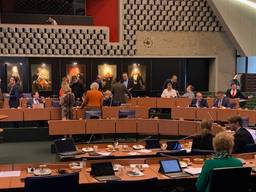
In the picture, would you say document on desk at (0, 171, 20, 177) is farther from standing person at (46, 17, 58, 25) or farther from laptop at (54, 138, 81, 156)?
standing person at (46, 17, 58, 25)

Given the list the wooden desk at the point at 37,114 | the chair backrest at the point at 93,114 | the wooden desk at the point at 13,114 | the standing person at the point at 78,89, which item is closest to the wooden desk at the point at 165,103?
the standing person at the point at 78,89

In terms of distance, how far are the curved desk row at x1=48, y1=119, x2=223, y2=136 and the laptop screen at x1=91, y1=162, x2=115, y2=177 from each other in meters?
5.34

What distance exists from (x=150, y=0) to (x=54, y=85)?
578 centimetres

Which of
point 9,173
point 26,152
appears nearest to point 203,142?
point 9,173

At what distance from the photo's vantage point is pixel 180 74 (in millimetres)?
20203

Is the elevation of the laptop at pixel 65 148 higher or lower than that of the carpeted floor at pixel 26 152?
higher

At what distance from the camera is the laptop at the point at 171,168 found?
218 inches

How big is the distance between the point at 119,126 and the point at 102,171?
18.9ft

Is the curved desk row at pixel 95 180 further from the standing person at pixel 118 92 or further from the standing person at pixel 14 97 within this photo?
the standing person at pixel 14 97

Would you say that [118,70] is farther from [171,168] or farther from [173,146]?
[171,168]

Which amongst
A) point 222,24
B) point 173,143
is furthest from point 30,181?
point 222,24

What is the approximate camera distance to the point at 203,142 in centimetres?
712

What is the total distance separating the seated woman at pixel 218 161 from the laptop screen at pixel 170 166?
3.26 feet

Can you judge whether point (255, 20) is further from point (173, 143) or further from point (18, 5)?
point (173, 143)
